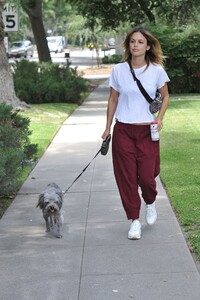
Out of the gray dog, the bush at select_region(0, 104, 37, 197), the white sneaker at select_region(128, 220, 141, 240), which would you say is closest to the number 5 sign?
the bush at select_region(0, 104, 37, 197)

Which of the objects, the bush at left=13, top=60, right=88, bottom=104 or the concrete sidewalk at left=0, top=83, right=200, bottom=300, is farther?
the bush at left=13, top=60, right=88, bottom=104

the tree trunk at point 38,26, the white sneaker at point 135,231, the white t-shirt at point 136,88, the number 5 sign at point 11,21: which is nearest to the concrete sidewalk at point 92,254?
the white sneaker at point 135,231

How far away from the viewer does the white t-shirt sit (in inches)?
225

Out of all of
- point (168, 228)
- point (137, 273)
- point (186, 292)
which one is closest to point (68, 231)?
point (168, 228)

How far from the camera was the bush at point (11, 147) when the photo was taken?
727 cm

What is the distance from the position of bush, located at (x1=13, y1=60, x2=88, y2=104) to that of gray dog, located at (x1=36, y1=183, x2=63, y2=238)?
1454cm

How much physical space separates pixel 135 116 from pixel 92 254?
1.40 meters

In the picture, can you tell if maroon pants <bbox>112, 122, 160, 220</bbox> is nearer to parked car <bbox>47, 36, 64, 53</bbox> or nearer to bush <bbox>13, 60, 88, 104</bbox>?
bush <bbox>13, 60, 88, 104</bbox>

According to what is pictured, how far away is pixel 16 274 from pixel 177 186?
362 centimetres

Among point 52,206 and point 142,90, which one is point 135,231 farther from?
point 142,90

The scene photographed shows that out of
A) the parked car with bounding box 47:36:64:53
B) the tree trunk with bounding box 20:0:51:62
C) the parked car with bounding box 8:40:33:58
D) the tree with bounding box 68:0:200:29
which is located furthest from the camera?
the parked car with bounding box 47:36:64:53

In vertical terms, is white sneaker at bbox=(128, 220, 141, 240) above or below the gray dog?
below

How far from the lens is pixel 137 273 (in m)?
4.89

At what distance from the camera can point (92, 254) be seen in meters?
5.45
